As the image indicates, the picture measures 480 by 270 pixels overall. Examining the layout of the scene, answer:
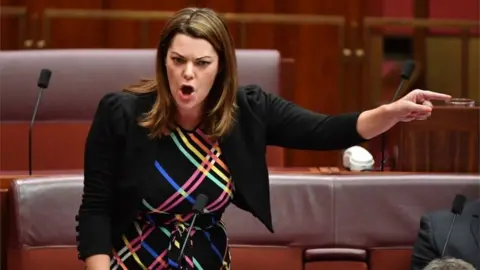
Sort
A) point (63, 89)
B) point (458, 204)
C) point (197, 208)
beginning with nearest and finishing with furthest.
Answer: point (197, 208)
point (458, 204)
point (63, 89)

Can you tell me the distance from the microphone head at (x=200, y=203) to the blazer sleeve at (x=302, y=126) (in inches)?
4.7

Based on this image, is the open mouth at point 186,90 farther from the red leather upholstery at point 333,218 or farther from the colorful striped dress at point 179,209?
the red leather upholstery at point 333,218

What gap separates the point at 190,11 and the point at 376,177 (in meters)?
0.56

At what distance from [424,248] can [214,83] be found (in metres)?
0.51

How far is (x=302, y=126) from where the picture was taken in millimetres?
813

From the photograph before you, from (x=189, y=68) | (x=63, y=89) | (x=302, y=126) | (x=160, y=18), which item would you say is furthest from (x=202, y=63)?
(x=160, y=18)

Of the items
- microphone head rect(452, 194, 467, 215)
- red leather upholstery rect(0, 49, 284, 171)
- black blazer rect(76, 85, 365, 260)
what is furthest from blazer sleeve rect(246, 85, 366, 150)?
red leather upholstery rect(0, 49, 284, 171)

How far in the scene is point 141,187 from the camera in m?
0.77

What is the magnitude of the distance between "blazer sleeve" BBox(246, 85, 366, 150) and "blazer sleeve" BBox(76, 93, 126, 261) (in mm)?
144

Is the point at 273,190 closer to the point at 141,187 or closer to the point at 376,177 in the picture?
the point at 376,177

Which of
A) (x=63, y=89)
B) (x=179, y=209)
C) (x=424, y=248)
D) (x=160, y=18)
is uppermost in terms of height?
(x=160, y=18)

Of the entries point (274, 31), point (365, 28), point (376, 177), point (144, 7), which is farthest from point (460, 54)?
point (376, 177)

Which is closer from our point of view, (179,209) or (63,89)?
(179,209)

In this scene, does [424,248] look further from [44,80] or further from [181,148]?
[44,80]
